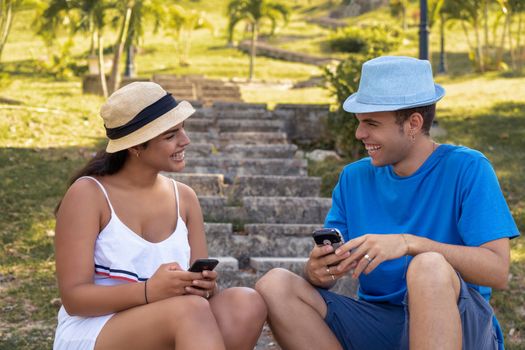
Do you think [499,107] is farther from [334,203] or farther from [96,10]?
[334,203]

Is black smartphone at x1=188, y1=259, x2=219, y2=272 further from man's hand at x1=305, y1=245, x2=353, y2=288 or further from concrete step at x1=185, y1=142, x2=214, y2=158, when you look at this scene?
concrete step at x1=185, y1=142, x2=214, y2=158

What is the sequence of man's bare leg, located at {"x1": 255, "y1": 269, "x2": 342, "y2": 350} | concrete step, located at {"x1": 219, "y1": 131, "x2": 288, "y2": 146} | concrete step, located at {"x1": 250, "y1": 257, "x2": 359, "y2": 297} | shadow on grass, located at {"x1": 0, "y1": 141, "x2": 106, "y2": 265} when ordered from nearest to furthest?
man's bare leg, located at {"x1": 255, "y1": 269, "x2": 342, "y2": 350}
concrete step, located at {"x1": 250, "y1": 257, "x2": 359, "y2": 297}
shadow on grass, located at {"x1": 0, "y1": 141, "x2": 106, "y2": 265}
concrete step, located at {"x1": 219, "y1": 131, "x2": 288, "y2": 146}

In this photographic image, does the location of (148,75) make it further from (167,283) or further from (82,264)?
(167,283)

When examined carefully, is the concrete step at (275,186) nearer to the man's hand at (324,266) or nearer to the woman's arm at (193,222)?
the woman's arm at (193,222)

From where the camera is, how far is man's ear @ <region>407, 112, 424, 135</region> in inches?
145

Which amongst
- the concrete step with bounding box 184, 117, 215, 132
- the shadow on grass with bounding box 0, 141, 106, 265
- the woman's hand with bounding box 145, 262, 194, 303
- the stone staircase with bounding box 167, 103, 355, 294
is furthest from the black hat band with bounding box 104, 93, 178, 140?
the concrete step with bounding box 184, 117, 215, 132

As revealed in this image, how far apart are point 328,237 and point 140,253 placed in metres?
0.72

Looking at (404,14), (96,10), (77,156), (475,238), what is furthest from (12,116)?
(404,14)

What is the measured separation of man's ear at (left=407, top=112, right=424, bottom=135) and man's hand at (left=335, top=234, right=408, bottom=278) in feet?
1.68

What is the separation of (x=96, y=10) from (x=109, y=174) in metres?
14.5

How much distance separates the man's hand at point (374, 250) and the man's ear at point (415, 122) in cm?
51

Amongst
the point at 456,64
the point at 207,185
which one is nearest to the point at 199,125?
the point at 207,185

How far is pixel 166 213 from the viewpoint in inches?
149

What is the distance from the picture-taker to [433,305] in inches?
124
